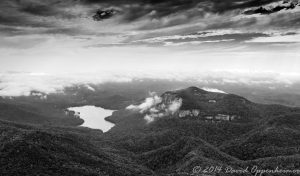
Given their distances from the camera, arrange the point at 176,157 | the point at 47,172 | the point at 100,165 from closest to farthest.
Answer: the point at 47,172
the point at 100,165
the point at 176,157

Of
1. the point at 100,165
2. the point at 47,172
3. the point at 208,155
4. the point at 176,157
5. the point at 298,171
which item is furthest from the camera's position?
the point at 176,157

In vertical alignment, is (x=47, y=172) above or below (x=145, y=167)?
above

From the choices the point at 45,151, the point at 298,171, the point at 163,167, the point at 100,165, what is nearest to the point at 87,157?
the point at 100,165

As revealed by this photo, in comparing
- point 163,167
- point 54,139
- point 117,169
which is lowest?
point 163,167

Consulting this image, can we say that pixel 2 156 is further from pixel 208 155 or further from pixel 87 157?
pixel 208 155

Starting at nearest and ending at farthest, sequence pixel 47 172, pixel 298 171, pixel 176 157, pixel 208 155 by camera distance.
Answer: pixel 47 172
pixel 298 171
pixel 208 155
pixel 176 157

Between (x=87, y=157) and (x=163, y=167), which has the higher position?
(x=87, y=157)

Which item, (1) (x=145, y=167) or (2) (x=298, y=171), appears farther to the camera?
(1) (x=145, y=167)

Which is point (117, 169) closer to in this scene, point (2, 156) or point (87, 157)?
point (87, 157)


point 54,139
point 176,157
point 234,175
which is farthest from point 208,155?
point 54,139
